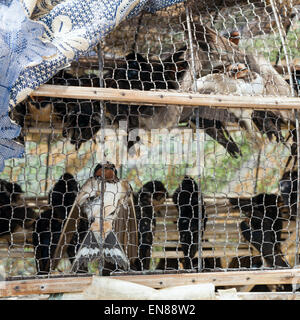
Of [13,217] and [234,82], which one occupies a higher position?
[234,82]

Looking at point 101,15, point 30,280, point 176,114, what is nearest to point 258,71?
point 176,114

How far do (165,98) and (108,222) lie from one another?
0.56 m

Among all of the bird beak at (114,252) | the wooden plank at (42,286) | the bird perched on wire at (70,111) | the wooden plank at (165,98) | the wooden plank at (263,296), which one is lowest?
the wooden plank at (263,296)

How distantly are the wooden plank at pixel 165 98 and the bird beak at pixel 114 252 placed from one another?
56 centimetres

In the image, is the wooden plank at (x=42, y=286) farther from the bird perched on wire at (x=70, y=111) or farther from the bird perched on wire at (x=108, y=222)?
the bird perched on wire at (x=70, y=111)

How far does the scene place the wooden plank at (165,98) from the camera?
5.07ft

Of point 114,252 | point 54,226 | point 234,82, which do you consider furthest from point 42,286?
point 234,82

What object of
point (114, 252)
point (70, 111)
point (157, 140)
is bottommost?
point (114, 252)

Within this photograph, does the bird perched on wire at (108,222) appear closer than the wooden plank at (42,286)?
No

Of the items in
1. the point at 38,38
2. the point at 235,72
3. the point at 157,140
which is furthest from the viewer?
the point at 157,140

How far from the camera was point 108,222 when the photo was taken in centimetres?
184

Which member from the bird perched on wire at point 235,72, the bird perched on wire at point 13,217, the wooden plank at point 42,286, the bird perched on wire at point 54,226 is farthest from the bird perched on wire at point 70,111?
the wooden plank at point 42,286

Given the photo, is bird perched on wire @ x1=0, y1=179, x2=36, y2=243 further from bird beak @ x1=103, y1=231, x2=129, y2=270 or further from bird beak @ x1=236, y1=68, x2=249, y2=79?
bird beak @ x1=236, y1=68, x2=249, y2=79

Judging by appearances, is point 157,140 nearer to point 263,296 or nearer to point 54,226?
point 54,226
